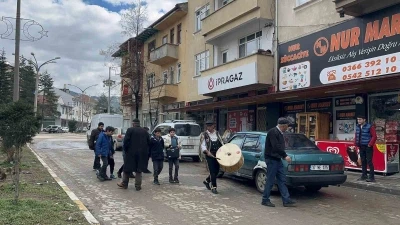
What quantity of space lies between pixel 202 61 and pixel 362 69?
1393cm

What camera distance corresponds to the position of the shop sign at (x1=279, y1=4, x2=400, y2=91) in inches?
494

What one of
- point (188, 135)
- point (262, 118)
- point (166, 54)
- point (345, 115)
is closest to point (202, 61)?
point (166, 54)

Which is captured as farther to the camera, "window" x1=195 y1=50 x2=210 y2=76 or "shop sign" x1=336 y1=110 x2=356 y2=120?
"window" x1=195 y1=50 x2=210 y2=76

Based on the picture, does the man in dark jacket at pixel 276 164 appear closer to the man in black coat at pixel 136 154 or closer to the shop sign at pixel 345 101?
the man in black coat at pixel 136 154

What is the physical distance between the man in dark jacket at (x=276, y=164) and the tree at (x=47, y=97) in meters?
83.7

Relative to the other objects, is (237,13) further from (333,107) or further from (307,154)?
(307,154)

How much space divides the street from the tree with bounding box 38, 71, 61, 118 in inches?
3175

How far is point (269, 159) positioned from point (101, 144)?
559 cm

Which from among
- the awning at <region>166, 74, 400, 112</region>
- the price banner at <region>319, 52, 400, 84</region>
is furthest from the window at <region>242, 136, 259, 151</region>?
the price banner at <region>319, 52, 400, 84</region>

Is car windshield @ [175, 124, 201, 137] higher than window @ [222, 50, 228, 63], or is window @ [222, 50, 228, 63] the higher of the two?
window @ [222, 50, 228, 63]

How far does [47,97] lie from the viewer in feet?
287

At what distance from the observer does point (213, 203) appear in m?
8.34

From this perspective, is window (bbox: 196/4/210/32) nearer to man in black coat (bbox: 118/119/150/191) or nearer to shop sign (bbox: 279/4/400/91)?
shop sign (bbox: 279/4/400/91)

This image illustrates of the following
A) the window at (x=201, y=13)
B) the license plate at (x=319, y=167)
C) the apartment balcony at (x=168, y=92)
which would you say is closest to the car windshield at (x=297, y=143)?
the license plate at (x=319, y=167)
